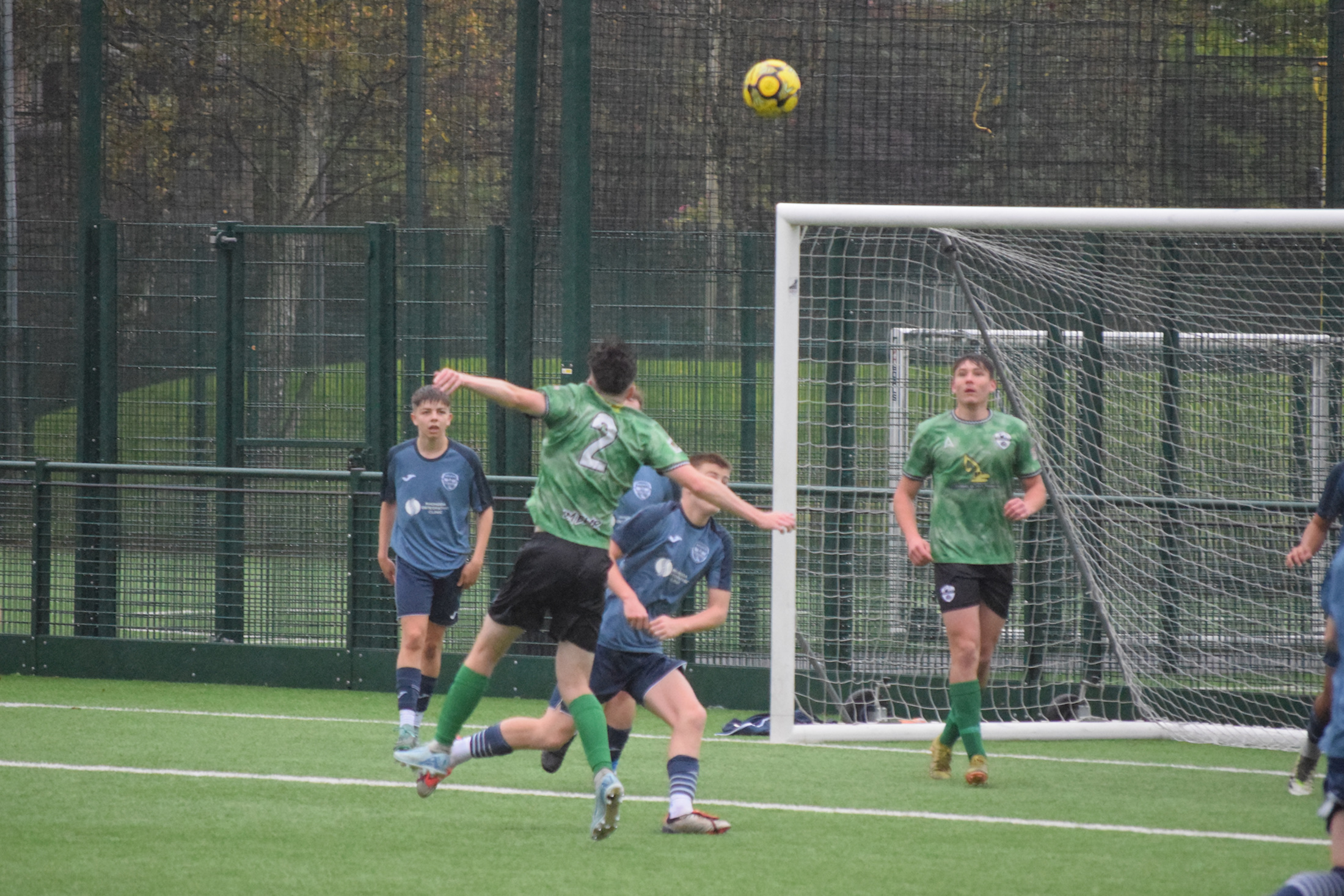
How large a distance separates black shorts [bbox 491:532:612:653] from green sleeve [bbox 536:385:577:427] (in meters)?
0.42

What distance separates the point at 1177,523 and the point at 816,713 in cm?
233

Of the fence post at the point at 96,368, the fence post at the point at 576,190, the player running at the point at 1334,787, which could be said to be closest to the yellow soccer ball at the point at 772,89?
the fence post at the point at 576,190

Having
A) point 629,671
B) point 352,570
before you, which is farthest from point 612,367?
point 352,570

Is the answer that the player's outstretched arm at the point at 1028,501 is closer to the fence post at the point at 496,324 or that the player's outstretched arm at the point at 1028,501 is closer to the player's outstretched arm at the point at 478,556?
the player's outstretched arm at the point at 478,556

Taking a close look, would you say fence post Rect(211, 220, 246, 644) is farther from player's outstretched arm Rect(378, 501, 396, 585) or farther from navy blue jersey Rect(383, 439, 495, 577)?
navy blue jersey Rect(383, 439, 495, 577)

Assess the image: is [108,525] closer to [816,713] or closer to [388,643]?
[388,643]

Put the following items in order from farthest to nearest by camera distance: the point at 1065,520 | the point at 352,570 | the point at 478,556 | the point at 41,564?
1. the point at 41,564
2. the point at 352,570
3. the point at 1065,520
4. the point at 478,556

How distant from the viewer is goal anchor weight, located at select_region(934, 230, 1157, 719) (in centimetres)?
867

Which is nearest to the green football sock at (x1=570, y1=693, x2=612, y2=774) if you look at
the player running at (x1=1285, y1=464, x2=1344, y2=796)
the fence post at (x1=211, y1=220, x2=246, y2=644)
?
the player running at (x1=1285, y1=464, x2=1344, y2=796)

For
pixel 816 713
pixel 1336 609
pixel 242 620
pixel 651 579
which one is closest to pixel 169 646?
pixel 242 620

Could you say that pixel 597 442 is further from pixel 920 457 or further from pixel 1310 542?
pixel 1310 542

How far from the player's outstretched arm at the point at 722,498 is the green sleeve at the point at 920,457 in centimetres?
185

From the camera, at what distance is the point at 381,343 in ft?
34.8

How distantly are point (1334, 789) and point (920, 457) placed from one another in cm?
360
